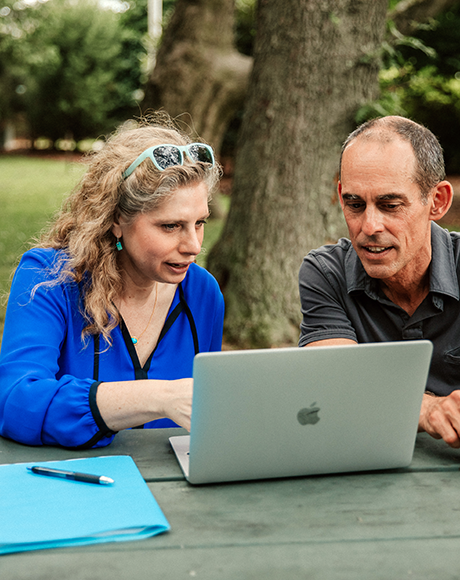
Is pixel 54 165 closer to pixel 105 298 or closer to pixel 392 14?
pixel 392 14

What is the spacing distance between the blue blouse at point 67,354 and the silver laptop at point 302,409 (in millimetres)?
364

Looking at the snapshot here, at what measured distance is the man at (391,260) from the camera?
2186mm

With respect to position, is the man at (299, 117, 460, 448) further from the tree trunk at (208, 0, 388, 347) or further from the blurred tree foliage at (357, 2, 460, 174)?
the blurred tree foliage at (357, 2, 460, 174)

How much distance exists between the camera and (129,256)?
7.48 feet

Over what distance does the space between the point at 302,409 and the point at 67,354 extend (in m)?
0.95

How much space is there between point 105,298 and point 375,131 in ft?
3.35

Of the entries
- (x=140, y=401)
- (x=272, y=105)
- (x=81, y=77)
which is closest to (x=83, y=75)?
(x=81, y=77)

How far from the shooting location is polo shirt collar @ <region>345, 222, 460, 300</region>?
2.31 m

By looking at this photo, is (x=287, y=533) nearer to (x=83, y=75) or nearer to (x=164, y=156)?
(x=164, y=156)

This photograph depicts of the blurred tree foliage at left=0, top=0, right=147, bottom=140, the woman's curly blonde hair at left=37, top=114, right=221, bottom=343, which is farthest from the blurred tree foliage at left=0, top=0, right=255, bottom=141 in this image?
the woman's curly blonde hair at left=37, top=114, right=221, bottom=343

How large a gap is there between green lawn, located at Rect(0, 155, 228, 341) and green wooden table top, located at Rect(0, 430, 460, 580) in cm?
125

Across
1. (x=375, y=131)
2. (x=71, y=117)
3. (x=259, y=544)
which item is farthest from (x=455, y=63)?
(x=71, y=117)

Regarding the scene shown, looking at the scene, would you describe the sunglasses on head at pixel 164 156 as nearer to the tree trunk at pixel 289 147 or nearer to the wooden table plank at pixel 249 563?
the wooden table plank at pixel 249 563

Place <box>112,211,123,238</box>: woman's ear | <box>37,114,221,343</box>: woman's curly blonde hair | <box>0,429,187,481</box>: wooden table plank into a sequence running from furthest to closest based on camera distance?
<box>112,211,123,238</box>: woman's ear < <box>37,114,221,343</box>: woman's curly blonde hair < <box>0,429,187,481</box>: wooden table plank
